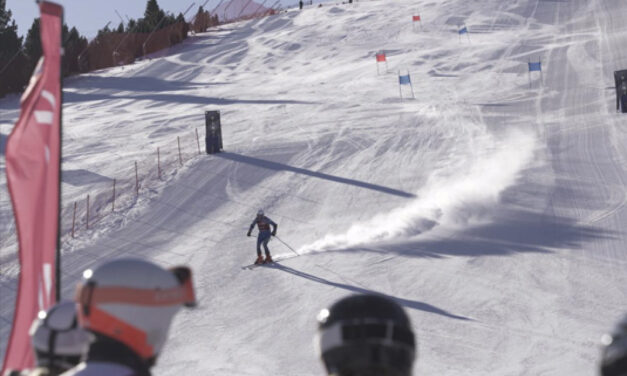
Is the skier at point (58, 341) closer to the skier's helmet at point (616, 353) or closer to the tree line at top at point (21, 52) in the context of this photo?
the skier's helmet at point (616, 353)

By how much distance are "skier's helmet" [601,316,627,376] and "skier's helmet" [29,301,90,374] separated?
5.59 ft

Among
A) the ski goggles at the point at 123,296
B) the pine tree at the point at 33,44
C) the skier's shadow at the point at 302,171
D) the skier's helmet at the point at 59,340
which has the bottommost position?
the skier's shadow at the point at 302,171

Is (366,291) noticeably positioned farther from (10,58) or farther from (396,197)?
(10,58)

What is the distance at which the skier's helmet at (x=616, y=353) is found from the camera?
1602 mm

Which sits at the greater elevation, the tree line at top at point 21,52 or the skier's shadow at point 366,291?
the tree line at top at point 21,52

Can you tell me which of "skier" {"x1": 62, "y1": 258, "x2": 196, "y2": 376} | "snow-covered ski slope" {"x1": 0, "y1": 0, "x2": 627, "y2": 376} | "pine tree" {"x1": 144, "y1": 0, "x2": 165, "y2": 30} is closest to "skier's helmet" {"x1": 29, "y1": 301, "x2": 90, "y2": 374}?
"skier" {"x1": 62, "y1": 258, "x2": 196, "y2": 376}

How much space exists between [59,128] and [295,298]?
863 centimetres

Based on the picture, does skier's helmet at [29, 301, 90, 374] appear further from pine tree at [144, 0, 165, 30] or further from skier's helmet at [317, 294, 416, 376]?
pine tree at [144, 0, 165, 30]

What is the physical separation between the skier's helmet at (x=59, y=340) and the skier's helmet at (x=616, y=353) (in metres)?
1.70

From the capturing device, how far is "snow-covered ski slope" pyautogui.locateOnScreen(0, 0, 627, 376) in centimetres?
Result: 1111

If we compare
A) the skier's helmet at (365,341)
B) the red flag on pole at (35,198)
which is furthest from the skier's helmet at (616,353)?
the red flag on pole at (35,198)

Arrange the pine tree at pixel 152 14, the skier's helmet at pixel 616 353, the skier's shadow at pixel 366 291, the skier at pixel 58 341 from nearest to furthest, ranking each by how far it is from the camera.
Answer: the skier's helmet at pixel 616 353, the skier at pixel 58 341, the skier's shadow at pixel 366 291, the pine tree at pixel 152 14

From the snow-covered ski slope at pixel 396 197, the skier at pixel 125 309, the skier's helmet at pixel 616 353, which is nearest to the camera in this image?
the skier's helmet at pixel 616 353

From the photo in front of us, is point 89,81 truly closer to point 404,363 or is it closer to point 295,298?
point 295,298
